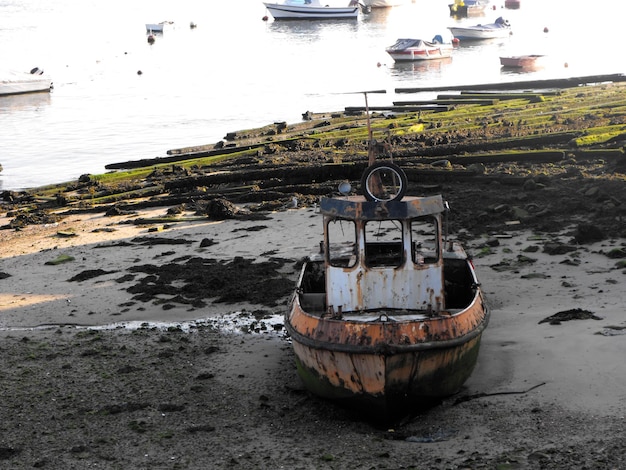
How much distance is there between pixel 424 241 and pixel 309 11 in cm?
9029

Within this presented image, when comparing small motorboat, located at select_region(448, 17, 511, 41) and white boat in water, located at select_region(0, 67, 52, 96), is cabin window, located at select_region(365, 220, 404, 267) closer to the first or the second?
white boat in water, located at select_region(0, 67, 52, 96)

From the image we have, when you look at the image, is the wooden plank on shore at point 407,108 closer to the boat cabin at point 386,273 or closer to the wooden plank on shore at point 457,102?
the wooden plank on shore at point 457,102

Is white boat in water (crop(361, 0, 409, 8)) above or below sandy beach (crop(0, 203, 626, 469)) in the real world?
above

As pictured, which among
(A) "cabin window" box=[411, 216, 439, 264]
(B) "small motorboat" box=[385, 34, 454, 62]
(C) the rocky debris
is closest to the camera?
(A) "cabin window" box=[411, 216, 439, 264]

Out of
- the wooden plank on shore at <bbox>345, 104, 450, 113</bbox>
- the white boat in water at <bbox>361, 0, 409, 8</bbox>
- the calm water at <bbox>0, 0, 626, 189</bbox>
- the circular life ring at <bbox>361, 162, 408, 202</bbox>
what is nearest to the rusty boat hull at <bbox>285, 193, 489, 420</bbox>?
the circular life ring at <bbox>361, 162, 408, 202</bbox>

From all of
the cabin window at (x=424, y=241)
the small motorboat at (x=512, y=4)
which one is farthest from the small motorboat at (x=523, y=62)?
the small motorboat at (x=512, y=4)

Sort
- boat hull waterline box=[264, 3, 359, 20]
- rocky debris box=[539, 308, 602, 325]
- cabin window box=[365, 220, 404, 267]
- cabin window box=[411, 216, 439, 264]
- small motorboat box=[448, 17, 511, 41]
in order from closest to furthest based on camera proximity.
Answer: cabin window box=[411, 216, 439, 264] → rocky debris box=[539, 308, 602, 325] → cabin window box=[365, 220, 404, 267] → small motorboat box=[448, 17, 511, 41] → boat hull waterline box=[264, 3, 359, 20]

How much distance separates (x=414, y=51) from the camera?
67.8 m

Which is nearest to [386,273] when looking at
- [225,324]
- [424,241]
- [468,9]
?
[225,324]

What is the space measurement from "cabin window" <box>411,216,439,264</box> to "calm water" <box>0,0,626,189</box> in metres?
4.23

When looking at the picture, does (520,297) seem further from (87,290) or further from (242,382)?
(87,290)

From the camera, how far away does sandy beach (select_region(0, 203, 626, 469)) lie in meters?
10.6

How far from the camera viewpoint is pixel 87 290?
17.4 m

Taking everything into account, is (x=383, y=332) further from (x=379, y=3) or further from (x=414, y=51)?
(x=379, y=3)
